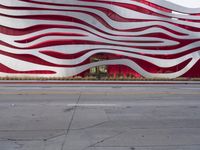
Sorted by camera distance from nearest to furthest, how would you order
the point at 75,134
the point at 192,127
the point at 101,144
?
the point at 101,144 → the point at 75,134 → the point at 192,127

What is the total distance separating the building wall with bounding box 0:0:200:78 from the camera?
25.2 metres

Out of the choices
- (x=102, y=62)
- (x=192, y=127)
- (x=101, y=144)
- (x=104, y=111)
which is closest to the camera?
(x=101, y=144)

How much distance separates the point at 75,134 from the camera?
19.6ft

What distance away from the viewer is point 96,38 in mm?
25609

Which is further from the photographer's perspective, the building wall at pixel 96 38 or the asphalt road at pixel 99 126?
the building wall at pixel 96 38

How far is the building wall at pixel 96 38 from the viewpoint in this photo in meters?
25.2

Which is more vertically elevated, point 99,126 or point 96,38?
point 96,38

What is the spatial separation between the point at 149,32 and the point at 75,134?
21826mm

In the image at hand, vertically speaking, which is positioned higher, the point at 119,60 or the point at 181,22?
the point at 181,22

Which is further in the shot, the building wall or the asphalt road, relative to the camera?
the building wall

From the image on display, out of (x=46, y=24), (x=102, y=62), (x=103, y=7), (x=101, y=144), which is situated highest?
(x=103, y=7)

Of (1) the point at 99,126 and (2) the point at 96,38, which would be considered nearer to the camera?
(1) the point at 99,126

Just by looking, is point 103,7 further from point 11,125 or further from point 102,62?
point 11,125

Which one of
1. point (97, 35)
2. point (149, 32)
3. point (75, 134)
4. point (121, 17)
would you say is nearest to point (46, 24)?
point (97, 35)
